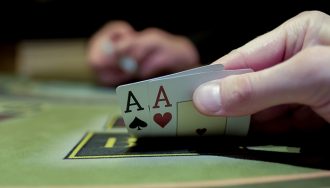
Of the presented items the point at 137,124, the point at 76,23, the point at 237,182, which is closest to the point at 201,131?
the point at 137,124

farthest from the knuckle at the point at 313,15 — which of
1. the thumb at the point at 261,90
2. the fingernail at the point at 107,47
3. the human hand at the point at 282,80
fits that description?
the fingernail at the point at 107,47

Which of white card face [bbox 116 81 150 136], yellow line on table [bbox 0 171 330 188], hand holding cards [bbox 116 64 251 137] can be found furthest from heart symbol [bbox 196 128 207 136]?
yellow line on table [bbox 0 171 330 188]

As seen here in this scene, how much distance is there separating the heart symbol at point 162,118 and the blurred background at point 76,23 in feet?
5.31

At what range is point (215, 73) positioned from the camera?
0.68 m

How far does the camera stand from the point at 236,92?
618mm

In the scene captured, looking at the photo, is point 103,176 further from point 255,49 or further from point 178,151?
point 255,49

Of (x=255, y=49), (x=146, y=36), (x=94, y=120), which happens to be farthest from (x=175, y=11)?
(x=255, y=49)

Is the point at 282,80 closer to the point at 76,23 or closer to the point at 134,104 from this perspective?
the point at 134,104

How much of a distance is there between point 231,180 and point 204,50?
198 cm

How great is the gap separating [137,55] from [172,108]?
4.99 feet

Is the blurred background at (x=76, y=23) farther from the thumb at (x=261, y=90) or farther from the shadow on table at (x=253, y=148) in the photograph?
the thumb at (x=261, y=90)

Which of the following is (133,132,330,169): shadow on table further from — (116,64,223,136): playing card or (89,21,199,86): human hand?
(89,21,199,86): human hand

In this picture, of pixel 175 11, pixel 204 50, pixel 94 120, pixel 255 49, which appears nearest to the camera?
pixel 255 49

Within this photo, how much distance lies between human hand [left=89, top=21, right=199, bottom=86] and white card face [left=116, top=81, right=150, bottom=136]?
4.82 ft
